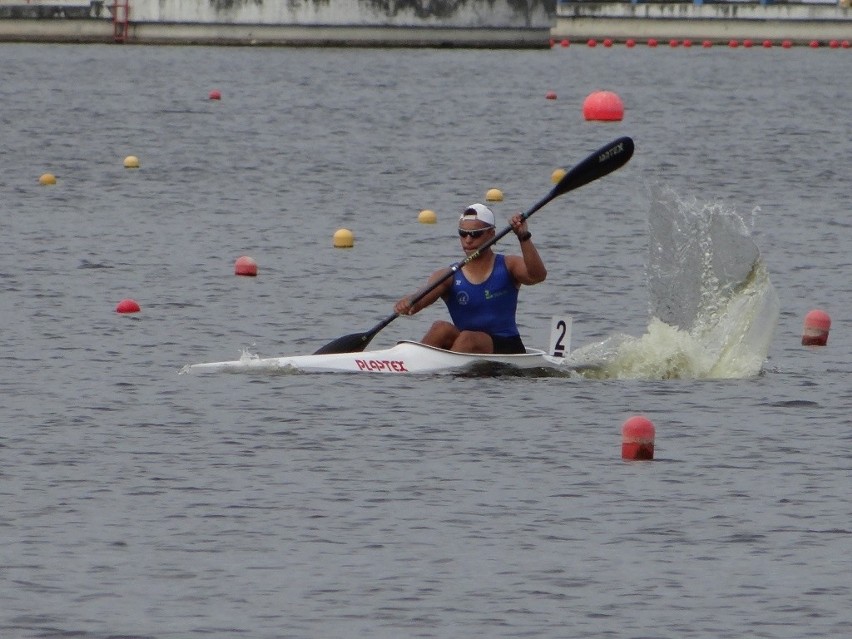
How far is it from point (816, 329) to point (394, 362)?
4.47m

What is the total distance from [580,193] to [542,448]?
1923 cm

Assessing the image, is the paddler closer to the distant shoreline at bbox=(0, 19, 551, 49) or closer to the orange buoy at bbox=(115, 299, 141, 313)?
the orange buoy at bbox=(115, 299, 141, 313)

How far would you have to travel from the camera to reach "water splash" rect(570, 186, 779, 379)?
17.5 meters

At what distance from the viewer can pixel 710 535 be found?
1202 cm

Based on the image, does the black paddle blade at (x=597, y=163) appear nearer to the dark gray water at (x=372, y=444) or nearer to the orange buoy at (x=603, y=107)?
the dark gray water at (x=372, y=444)

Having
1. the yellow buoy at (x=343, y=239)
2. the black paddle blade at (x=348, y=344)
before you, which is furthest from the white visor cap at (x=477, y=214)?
the yellow buoy at (x=343, y=239)

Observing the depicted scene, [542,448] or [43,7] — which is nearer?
[542,448]

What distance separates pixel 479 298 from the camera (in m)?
17.2

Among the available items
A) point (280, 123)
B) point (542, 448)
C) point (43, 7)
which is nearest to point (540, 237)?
point (542, 448)

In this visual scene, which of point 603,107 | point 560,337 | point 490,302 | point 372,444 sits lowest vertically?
point 603,107

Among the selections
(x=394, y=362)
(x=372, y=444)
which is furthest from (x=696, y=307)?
(x=372, y=444)

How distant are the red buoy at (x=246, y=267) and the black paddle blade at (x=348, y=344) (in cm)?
578

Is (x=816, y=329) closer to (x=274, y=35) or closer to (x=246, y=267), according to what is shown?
(x=246, y=267)

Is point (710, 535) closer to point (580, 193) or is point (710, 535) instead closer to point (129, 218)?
point (129, 218)
